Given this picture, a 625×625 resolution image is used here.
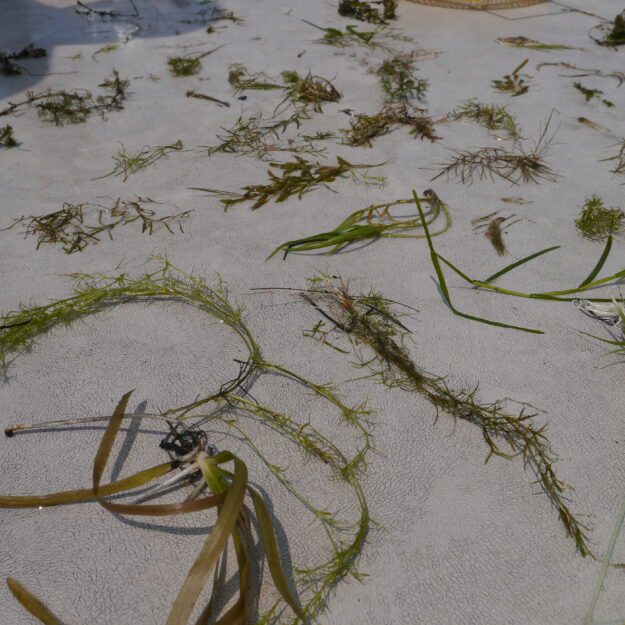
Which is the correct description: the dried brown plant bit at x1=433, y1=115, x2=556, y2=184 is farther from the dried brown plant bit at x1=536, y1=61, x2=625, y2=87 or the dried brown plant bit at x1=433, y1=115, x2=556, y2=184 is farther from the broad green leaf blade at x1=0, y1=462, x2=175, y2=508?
the broad green leaf blade at x1=0, y1=462, x2=175, y2=508

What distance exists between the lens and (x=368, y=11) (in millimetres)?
3682

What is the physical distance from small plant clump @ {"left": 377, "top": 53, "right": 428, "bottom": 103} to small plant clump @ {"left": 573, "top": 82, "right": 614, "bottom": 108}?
87cm

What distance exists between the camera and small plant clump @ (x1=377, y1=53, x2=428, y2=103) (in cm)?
285

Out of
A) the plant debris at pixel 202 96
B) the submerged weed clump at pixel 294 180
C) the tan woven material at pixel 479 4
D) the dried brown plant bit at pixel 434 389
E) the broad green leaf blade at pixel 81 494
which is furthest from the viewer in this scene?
the tan woven material at pixel 479 4

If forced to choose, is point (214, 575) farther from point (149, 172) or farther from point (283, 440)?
point (149, 172)

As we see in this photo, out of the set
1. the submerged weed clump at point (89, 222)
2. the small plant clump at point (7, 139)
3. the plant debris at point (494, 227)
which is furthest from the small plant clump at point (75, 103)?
the plant debris at point (494, 227)

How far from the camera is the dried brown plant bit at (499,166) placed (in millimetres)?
2369

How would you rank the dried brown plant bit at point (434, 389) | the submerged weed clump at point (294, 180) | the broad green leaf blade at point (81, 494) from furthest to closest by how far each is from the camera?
the submerged weed clump at point (294, 180) → the dried brown plant bit at point (434, 389) → the broad green leaf blade at point (81, 494)

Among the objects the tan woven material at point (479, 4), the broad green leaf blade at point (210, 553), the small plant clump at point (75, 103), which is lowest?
the broad green leaf blade at point (210, 553)

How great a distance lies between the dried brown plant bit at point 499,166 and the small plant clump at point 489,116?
17cm

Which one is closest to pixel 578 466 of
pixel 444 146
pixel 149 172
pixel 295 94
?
pixel 444 146

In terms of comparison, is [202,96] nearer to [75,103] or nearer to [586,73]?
[75,103]

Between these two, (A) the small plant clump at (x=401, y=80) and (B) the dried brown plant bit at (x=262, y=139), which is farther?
(A) the small plant clump at (x=401, y=80)

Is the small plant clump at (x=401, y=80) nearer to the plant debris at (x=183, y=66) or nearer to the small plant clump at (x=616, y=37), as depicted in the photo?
the plant debris at (x=183, y=66)
